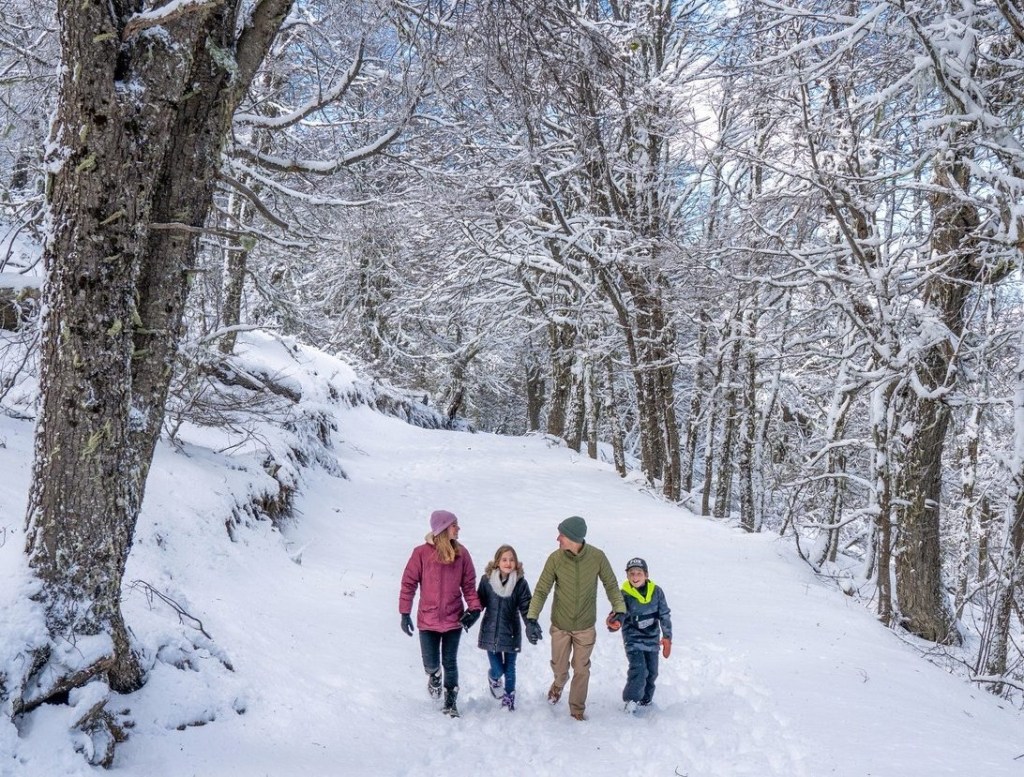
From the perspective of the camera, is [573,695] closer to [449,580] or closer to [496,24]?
[449,580]

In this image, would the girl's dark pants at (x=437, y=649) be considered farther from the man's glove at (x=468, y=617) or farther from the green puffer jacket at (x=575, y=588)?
the green puffer jacket at (x=575, y=588)

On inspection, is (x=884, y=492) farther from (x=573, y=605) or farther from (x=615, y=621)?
(x=573, y=605)

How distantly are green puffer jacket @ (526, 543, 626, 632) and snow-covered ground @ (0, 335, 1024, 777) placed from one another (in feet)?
2.39

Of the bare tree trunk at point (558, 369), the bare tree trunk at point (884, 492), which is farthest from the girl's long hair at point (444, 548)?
the bare tree trunk at point (558, 369)

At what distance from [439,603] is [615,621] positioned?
134cm

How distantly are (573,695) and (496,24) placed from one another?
4684mm

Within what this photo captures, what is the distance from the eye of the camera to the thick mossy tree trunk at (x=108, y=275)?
3203 millimetres

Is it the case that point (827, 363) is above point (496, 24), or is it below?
below

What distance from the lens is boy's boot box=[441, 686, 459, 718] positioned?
5.22 m

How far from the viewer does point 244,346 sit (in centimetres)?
1525

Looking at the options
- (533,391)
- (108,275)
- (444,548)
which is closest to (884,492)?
(444,548)

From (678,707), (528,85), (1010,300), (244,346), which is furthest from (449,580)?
(244,346)

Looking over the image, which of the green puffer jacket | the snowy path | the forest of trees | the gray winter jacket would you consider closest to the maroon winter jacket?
the green puffer jacket

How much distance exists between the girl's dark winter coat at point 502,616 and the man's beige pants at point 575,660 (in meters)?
0.29
